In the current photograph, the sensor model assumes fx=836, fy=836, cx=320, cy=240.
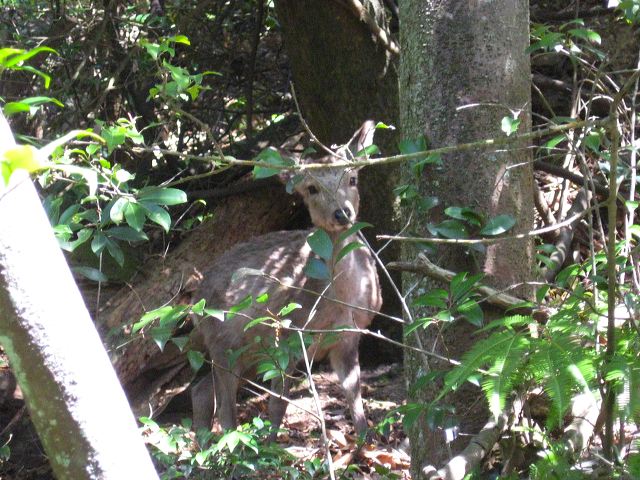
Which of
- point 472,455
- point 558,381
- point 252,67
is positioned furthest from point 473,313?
point 252,67

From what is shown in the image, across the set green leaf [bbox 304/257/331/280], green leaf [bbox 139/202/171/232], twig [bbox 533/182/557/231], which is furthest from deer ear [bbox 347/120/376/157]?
green leaf [bbox 139/202/171/232]

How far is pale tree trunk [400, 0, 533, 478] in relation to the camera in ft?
11.8

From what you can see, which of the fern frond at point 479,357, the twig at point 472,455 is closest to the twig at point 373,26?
the twig at point 472,455

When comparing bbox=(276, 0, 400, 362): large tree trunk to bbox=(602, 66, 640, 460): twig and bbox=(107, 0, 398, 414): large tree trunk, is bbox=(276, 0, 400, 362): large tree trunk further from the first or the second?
bbox=(602, 66, 640, 460): twig

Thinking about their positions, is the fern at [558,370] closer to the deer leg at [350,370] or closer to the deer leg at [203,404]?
the deer leg at [350,370]

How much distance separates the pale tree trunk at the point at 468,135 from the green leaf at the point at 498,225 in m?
0.13

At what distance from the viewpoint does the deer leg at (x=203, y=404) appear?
24.1ft

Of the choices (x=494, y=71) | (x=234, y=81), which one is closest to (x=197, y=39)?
(x=234, y=81)

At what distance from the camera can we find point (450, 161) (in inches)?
144

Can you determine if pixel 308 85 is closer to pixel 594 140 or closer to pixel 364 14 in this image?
pixel 364 14

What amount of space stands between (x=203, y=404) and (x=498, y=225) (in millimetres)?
4599

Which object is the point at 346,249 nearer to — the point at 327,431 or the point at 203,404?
the point at 327,431

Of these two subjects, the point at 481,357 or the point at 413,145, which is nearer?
the point at 481,357

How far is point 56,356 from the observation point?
164 centimetres
